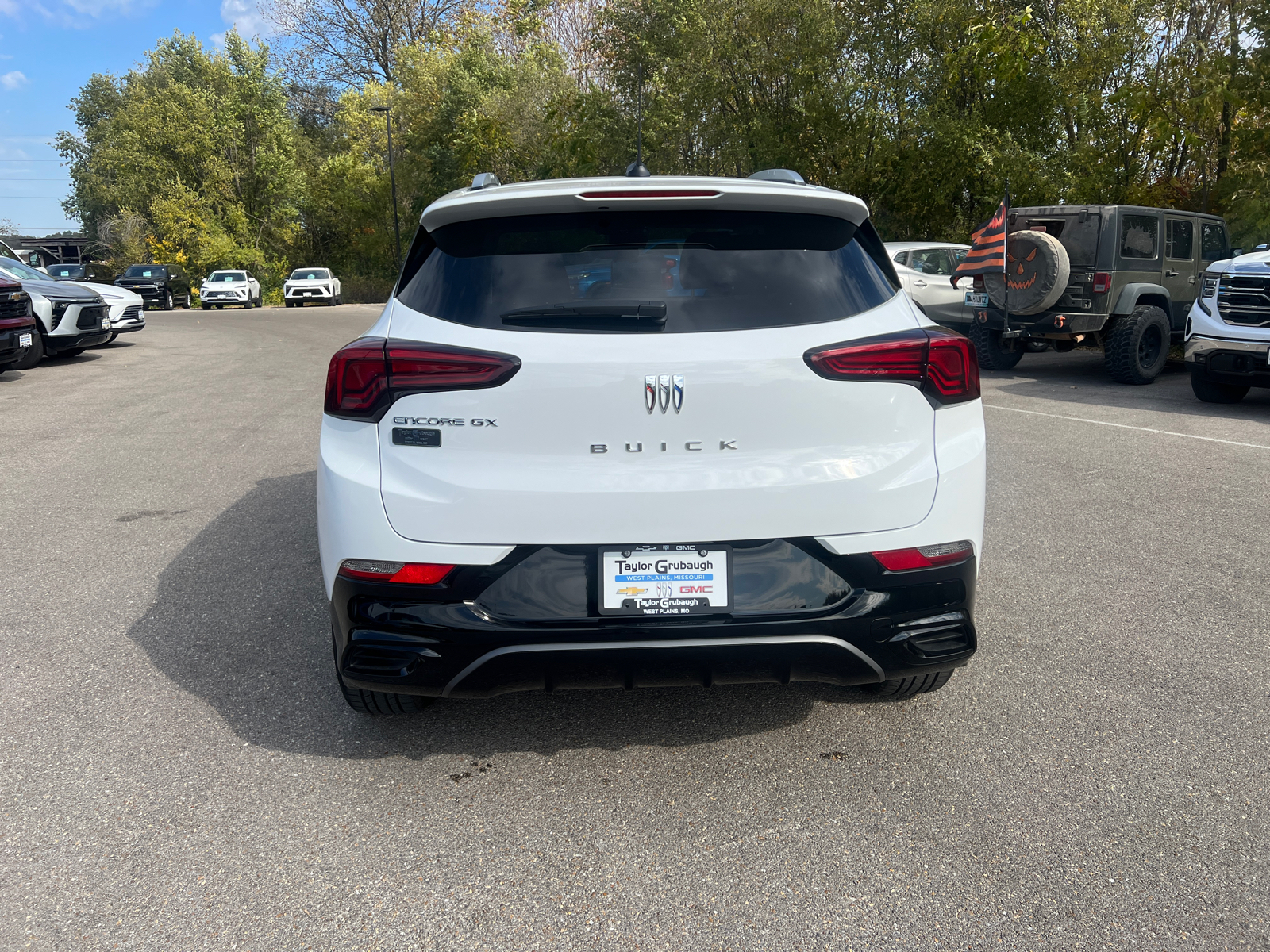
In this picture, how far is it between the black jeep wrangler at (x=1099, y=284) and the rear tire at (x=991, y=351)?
2.14 feet

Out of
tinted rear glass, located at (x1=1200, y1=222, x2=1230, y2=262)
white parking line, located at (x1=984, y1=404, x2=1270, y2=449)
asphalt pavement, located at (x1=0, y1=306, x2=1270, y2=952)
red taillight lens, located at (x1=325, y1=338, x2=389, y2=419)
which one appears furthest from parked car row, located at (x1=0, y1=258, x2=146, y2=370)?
tinted rear glass, located at (x1=1200, y1=222, x2=1230, y2=262)

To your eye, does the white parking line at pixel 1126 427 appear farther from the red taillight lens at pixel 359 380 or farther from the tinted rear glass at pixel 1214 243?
the red taillight lens at pixel 359 380

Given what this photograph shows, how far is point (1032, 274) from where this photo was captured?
40.9ft

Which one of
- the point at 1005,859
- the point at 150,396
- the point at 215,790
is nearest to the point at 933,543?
the point at 1005,859

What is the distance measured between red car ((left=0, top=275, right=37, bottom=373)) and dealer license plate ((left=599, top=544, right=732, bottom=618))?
1261 cm

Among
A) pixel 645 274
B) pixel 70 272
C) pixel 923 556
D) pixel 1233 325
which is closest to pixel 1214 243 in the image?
pixel 1233 325

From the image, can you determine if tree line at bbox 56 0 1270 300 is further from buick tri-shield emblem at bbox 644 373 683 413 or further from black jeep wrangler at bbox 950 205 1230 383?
buick tri-shield emblem at bbox 644 373 683 413

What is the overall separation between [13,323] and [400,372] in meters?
12.5

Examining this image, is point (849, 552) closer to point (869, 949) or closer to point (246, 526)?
point (869, 949)

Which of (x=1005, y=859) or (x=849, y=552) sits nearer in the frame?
(x=1005, y=859)

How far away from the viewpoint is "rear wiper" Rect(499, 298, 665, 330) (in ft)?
9.07

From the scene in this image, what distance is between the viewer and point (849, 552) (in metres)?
2.79

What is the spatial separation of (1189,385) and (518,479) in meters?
12.7

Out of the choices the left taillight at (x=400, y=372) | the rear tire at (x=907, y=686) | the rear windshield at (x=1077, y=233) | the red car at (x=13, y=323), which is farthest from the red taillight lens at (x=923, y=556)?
the red car at (x=13, y=323)
